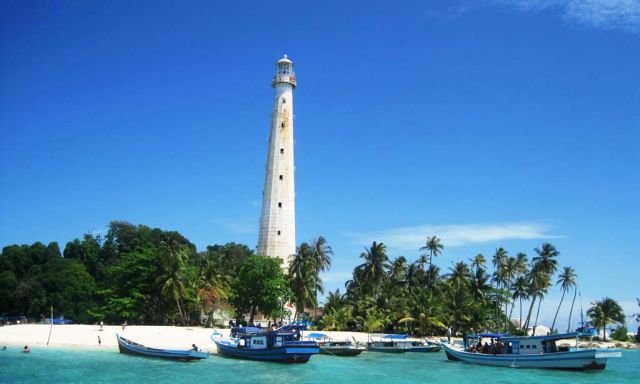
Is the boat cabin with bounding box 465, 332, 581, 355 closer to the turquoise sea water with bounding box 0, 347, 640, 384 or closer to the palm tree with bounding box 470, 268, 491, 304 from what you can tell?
the turquoise sea water with bounding box 0, 347, 640, 384

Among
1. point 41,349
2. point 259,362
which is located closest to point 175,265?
point 41,349

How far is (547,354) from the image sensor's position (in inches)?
1763

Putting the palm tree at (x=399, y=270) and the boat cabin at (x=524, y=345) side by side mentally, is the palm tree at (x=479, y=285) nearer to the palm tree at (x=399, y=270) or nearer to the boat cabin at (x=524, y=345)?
the palm tree at (x=399, y=270)

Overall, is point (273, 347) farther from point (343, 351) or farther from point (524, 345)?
point (524, 345)

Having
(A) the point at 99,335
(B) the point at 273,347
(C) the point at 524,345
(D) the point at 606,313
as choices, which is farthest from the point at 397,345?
(D) the point at 606,313

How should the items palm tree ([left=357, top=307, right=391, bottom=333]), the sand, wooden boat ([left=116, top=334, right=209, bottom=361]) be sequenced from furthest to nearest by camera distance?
palm tree ([left=357, top=307, right=391, bottom=333]) < the sand < wooden boat ([left=116, top=334, right=209, bottom=361])

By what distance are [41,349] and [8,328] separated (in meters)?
12.3

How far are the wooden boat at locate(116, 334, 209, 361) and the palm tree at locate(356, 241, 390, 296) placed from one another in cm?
3269

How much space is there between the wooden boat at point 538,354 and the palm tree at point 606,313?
139 ft

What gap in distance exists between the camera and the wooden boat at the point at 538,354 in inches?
1743

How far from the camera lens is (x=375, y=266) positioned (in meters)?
71.9

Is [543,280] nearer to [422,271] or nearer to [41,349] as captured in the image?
[422,271]

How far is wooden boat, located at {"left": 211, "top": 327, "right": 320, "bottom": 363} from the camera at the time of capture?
138ft

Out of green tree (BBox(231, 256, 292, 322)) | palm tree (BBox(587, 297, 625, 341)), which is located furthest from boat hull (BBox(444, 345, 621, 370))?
palm tree (BBox(587, 297, 625, 341))
